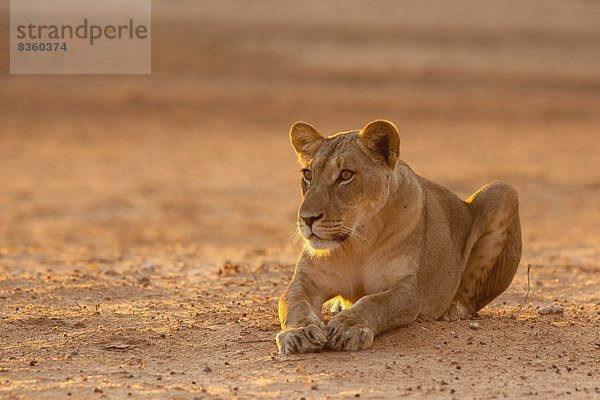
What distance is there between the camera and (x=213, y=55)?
3572 centimetres

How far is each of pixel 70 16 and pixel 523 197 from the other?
21991 mm

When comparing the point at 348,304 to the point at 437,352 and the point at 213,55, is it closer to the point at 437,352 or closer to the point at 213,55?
the point at 437,352

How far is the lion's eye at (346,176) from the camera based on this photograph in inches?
285

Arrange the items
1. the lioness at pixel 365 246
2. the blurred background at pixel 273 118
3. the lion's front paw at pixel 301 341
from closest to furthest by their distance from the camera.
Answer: the lion's front paw at pixel 301 341 → the lioness at pixel 365 246 → the blurred background at pixel 273 118

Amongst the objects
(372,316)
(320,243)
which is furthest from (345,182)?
(372,316)

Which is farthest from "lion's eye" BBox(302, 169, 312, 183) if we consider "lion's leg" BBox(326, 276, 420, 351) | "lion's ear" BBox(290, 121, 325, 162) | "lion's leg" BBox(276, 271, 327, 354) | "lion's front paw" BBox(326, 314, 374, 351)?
"lion's front paw" BBox(326, 314, 374, 351)

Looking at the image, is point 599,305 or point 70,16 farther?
point 70,16

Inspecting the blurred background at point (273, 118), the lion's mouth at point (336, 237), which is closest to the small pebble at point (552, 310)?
the lion's mouth at point (336, 237)

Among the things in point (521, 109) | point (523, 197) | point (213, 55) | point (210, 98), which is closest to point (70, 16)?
point (213, 55)

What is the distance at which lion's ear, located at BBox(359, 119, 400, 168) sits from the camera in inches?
289

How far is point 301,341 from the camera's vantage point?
6.80 meters
